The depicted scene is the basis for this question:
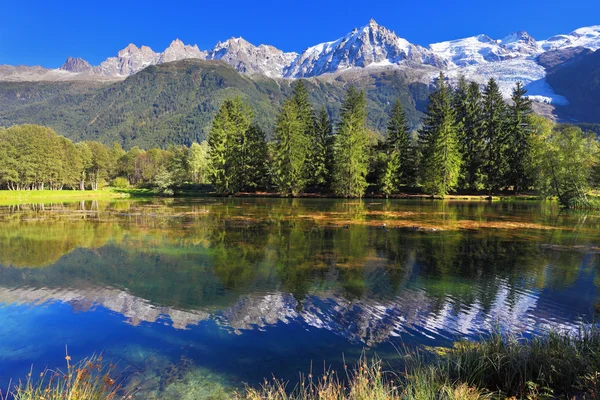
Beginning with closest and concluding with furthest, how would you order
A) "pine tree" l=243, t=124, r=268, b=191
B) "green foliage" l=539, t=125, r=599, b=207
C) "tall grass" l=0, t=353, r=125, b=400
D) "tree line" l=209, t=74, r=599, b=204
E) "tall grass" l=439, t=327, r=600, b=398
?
"tall grass" l=0, t=353, r=125, b=400 < "tall grass" l=439, t=327, r=600, b=398 < "green foliage" l=539, t=125, r=599, b=207 < "tree line" l=209, t=74, r=599, b=204 < "pine tree" l=243, t=124, r=268, b=191

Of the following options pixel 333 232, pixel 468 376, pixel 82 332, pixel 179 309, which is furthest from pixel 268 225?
pixel 468 376

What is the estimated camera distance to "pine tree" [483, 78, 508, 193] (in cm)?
6297

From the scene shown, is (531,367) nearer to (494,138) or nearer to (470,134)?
(494,138)

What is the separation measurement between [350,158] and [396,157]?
9.37 meters

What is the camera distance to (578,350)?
19.5ft

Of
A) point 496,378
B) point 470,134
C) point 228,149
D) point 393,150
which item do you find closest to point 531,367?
point 496,378

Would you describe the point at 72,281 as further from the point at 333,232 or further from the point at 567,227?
the point at 567,227

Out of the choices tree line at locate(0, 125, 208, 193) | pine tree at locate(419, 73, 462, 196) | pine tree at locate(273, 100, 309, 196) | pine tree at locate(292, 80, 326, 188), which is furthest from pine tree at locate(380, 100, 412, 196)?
tree line at locate(0, 125, 208, 193)

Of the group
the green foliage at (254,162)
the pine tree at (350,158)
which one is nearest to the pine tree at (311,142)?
the pine tree at (350,158)

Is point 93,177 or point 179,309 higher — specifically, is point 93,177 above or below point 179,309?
above

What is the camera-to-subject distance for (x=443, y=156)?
196 feet

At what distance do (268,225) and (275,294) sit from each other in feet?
56.7

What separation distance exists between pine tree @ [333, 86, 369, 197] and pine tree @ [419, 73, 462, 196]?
1158 centimetres

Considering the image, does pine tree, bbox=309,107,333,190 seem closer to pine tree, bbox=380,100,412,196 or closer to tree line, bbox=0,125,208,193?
pine tree, bbox=380,100,412,196
